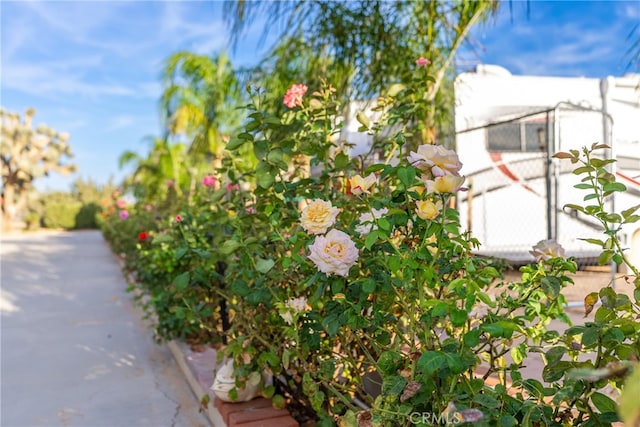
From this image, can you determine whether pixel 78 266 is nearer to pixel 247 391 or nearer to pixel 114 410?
pixel 114 410

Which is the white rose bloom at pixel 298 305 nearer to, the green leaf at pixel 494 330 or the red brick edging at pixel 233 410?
the red brick edging at pixel 233 410

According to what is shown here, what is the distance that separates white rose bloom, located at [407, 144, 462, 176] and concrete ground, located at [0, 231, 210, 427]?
76.7 inches

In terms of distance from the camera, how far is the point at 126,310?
5680mm

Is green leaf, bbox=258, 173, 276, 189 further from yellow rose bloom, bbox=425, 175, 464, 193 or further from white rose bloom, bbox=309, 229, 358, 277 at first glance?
yellow rose bloom, bbox=425, 175, 464, 193

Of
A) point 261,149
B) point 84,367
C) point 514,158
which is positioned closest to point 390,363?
point 261,149

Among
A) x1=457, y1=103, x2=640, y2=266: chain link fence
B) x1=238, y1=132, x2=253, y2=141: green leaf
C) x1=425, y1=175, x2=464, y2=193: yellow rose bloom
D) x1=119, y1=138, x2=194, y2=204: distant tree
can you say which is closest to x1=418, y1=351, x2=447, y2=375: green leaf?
x1=425, y1=175, x2=464, y2=193: yellow rose bloom

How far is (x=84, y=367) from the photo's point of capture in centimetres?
365

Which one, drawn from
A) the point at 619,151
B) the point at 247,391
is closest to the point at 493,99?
the point at 619,151

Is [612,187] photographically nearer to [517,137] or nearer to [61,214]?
[517,137]

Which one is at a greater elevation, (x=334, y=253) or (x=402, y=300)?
(x=334, y=253)

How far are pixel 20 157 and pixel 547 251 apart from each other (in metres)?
29.6

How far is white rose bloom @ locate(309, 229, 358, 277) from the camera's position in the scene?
4.75ft

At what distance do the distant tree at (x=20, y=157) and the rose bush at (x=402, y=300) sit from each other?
88.6 ft

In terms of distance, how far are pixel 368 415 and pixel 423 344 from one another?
0.81 ft
